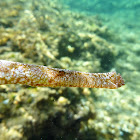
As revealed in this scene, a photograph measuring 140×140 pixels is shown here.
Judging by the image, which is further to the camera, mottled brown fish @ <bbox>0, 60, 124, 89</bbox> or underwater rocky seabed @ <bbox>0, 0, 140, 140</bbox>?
underwater rocky seabed @ <bbox>0, 0, 140, 140</bbox>

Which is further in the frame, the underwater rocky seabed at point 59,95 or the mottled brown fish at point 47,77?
the underwater rocky seabed at point 59,95

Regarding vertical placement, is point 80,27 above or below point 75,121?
above

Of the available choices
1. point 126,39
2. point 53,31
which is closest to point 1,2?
point 53,31

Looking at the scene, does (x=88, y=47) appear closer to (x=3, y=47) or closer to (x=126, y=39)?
(x=3, y=47)

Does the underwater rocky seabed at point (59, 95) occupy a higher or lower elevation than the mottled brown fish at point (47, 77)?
lower

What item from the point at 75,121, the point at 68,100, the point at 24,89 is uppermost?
the point at 24,89
